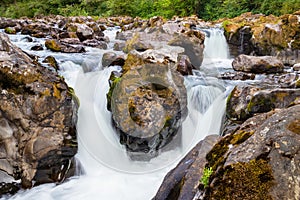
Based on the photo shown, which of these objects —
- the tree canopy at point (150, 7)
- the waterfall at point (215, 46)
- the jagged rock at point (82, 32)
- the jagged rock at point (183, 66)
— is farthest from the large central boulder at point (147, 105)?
the tree canopy at point (150, 7)

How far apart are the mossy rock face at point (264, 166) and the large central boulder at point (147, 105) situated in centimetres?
342

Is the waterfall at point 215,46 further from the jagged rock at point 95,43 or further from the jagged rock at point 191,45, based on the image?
the jagged rock at point 95,43

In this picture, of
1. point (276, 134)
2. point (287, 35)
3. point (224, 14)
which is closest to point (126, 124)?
point (276, 134)

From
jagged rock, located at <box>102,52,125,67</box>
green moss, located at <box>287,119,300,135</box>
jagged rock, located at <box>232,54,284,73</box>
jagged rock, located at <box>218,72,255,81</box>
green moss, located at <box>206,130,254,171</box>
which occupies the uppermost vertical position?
green moss, located at <box>287,119,300,135</box>

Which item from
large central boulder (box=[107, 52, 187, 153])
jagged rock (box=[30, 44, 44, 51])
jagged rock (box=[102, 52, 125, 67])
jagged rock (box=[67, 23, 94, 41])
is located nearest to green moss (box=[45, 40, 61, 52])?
jagged rock (box=[30, 44, 44, 51])

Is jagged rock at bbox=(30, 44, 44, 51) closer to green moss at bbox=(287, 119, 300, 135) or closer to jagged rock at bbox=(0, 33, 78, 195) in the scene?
jagged rock at bbox=(0, 33, 78, 195)

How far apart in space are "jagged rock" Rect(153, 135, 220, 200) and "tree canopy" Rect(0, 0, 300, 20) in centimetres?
1956

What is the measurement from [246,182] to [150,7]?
28.9 meters

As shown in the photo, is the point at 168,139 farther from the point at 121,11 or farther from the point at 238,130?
the point at 121,11

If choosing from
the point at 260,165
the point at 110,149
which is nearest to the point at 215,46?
the point at 110,149

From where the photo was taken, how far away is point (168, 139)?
579cm

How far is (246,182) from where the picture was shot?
5.73 ft

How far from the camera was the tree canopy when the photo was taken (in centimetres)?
2234

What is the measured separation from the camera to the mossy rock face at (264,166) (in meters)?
1.68
